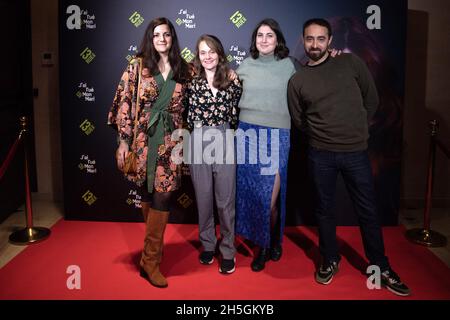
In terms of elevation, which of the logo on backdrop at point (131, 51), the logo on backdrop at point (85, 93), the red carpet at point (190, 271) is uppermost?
the logo on backdrop at point (131, 51)

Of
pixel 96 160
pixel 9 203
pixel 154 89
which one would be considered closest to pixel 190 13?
pixel 154 89

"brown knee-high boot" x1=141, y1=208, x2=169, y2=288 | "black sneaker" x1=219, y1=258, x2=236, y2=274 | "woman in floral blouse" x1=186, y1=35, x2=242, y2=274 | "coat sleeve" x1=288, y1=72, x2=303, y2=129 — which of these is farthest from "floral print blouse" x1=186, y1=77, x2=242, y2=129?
"black sneaker" x1=219, y1=258, x2=236, y2=274

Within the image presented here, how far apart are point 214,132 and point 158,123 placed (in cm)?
39

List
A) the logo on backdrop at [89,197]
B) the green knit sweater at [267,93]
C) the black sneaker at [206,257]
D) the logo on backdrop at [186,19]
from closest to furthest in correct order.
A: the green knit sweater at [267,93], the black sneaker at [206,257], the logo on backdrop at [186,19], the logo on backdrop at [89,197]

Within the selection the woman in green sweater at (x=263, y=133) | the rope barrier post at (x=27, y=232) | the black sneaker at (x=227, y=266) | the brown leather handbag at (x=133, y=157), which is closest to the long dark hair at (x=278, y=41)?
the woman in green sweater at (x=263, y=133)

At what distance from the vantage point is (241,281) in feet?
10.9

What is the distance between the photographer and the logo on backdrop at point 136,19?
13.4ft

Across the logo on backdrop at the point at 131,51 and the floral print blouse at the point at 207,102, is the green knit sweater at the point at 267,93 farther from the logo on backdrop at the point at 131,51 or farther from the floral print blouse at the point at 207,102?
the logo on backdrop at the point at 131,51

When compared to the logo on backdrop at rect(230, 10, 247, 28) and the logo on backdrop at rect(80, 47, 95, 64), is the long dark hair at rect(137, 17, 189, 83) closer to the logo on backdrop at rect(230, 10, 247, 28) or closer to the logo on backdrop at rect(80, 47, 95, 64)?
the logo on backdrop at rect(230, 10, 247, 28)

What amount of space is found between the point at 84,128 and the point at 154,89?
4.62 ft

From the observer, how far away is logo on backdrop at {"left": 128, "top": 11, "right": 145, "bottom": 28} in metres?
4.08

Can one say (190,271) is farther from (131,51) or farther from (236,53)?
(131,51)

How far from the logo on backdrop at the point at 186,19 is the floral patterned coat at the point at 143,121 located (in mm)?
1029

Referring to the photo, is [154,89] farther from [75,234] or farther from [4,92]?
[4,92]
